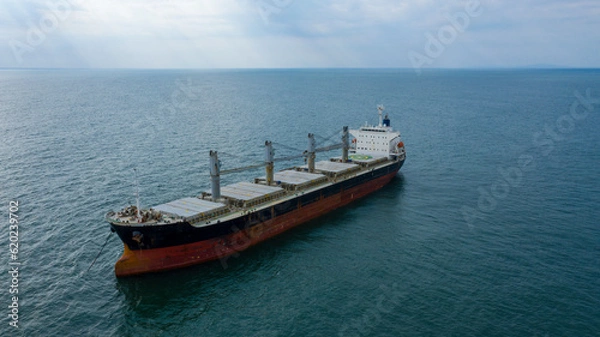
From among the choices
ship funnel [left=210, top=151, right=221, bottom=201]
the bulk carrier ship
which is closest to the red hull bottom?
the bulk carrier ship

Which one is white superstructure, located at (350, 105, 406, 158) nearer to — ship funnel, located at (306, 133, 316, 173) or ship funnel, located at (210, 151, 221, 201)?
ship funnel, located at (306, 133, 316, 173)

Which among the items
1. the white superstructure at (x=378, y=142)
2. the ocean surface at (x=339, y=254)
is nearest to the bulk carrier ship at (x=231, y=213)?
the ocean surface at (x=339, y=254)

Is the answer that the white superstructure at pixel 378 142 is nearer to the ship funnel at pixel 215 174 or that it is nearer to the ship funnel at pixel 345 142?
the ship funnel at pixel 345 142

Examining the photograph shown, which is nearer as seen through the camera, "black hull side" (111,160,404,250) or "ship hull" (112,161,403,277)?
"black hull side" (111,160,404,250)

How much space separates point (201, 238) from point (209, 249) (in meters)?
1.36

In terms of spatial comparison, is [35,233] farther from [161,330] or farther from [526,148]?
[526,148]

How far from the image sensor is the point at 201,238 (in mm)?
33188

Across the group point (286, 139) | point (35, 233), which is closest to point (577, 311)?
point (35, 233)

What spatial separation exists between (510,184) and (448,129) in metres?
42.1

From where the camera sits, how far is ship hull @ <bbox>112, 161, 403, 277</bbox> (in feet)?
101

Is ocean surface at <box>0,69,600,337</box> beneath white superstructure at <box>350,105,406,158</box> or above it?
beneath

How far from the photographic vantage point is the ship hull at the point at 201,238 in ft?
101

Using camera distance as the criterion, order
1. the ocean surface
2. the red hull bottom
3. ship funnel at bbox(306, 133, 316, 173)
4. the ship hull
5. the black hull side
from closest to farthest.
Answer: the ocean surface → the black hull side → the ship hull → the red hull bottom → ship funnel at bbox(306, 133, 316, 173)

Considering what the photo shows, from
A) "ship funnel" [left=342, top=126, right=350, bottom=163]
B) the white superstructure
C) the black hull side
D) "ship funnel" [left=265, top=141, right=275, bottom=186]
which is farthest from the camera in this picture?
the white superstructure
